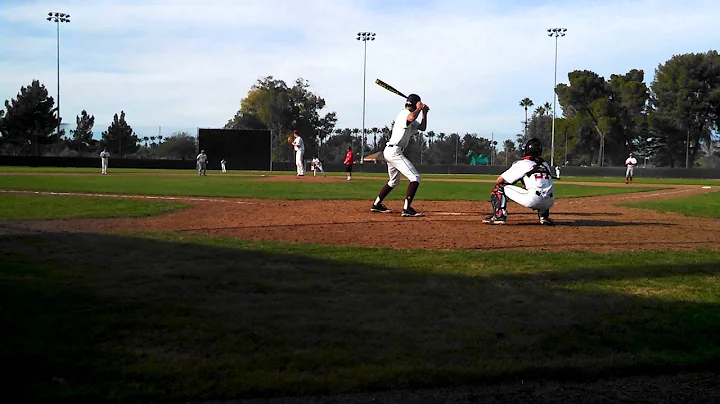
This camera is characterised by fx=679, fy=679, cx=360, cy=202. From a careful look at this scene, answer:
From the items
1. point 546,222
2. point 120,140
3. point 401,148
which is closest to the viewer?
point 546,222

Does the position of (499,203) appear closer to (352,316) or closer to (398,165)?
(398,165)

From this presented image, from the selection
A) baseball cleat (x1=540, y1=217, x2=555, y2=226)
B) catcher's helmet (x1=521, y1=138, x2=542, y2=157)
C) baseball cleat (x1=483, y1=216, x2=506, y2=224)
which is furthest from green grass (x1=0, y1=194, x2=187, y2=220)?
baseball cleat (x1=540, y1=217, x2=555, y2=226)

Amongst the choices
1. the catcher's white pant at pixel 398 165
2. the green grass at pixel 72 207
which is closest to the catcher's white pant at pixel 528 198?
the catcher's white pant at pixel 398 165

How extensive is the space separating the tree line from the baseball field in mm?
52916

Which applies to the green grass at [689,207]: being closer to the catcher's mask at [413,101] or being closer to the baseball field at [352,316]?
the baseball field at [352,316]

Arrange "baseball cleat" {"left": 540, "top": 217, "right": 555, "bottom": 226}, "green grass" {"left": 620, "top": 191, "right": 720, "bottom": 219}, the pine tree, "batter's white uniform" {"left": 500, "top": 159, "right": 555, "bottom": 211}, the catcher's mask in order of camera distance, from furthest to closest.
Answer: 1. the pine tree
2. "green grass" {"left": 620, "top": 191, "right": 720, "bottom": 219}
3. the catcher's mask
4. "baseball cleat" {"left": 540, "top": 217, "right": 555, "bottom": 226}
5. "batter's white uniform" {"left": 500, "top": 159, "right": 555, "bottom": 211}

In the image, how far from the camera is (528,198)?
10352 millimetres

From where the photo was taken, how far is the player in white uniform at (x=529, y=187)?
10289mm

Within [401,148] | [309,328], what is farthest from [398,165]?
[309,328]

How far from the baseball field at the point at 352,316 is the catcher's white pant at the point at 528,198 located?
1.58m

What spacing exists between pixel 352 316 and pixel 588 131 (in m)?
68.6

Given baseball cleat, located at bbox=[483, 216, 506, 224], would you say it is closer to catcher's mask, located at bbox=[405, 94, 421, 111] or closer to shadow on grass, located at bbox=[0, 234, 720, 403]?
catcher's mask, located at bbox=[405, 94, 421, 111]

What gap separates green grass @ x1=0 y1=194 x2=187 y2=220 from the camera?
1058 centimetres

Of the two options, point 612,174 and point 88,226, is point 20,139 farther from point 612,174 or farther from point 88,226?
point 88,226
